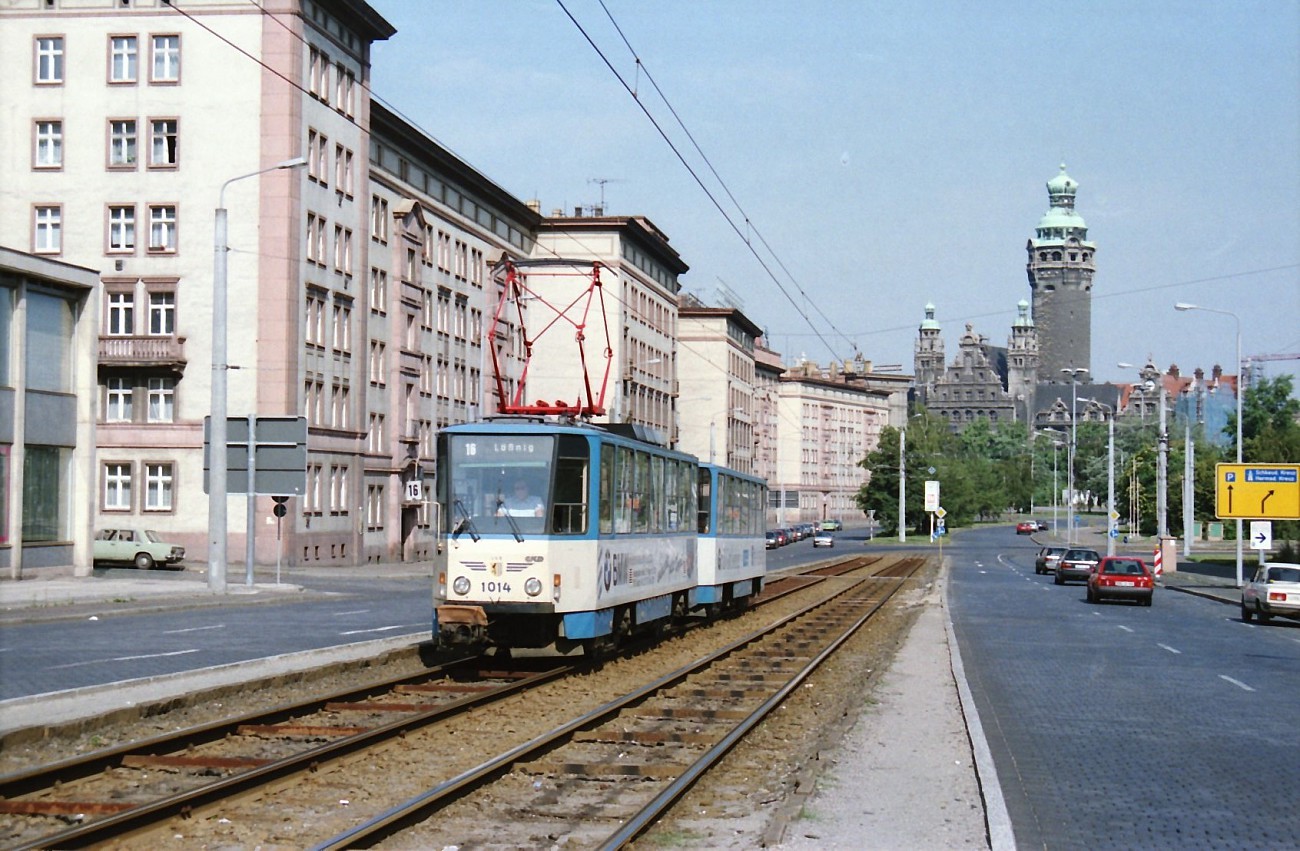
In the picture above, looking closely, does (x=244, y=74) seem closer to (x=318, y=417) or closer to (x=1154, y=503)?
(x=318, y=417)

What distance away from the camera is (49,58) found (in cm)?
5525

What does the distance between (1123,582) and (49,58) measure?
1496 inches

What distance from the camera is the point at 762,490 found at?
37875 millimetres

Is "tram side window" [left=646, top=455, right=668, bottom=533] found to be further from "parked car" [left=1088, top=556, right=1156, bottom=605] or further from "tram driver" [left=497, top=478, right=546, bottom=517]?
"parked car" [left=1088, top=556, right=1156, bottom=605]

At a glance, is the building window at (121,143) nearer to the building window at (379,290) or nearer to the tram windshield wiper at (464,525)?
the building window at (379,290)

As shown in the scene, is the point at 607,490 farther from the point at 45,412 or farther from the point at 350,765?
the point at 45,412

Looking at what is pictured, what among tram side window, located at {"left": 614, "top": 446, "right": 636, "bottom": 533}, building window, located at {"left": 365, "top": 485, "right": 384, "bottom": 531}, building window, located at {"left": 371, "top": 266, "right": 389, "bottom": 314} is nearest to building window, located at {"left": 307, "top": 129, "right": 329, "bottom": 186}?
building window, located at {"left": 371, "top": 266, "right": 389, "bottom": 314}

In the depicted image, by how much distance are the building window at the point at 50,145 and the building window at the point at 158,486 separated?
34.8 ft

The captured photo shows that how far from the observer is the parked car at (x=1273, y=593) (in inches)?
1476

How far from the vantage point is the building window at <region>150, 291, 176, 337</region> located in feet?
180

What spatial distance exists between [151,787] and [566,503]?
9145 millimetres

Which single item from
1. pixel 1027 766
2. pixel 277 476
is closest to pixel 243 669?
pixel 1027 766

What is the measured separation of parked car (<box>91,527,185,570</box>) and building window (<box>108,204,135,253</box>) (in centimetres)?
1043

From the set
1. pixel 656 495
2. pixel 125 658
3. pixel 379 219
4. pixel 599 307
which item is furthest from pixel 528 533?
pixel 599 307
